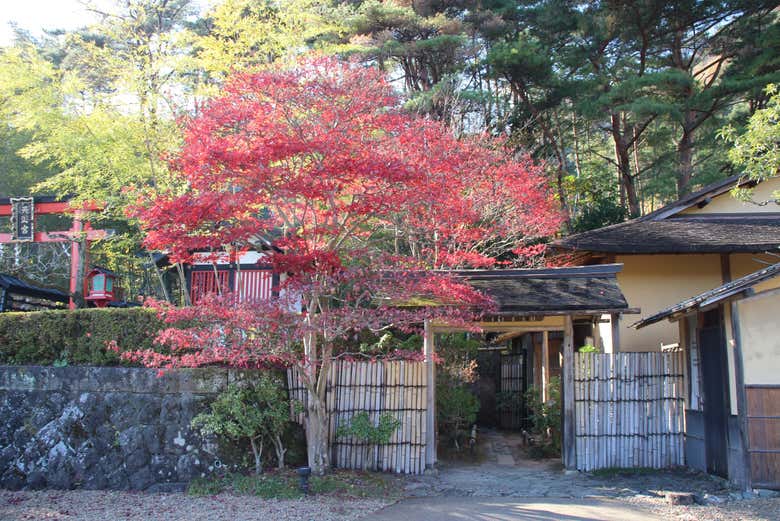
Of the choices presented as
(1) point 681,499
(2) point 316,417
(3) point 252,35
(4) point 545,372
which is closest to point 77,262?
(3) point 252,35

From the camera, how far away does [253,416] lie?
10.0 m

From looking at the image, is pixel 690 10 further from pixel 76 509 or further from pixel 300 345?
pixel 76 509

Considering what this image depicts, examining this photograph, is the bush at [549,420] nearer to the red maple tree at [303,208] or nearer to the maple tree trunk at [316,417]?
the red maple tree at [303,208]

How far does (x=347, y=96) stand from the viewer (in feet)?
31.7

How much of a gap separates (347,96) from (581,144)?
23.8m

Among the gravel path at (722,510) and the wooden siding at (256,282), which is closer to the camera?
the gravel path at (722,510)

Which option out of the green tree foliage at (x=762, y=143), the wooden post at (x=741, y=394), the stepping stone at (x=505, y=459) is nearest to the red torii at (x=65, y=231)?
the stepping stone at (x=505, y=459)

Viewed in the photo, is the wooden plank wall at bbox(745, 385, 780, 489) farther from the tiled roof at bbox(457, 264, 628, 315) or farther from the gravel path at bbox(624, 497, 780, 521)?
the tiled roof at bbox(457, 264, 628, 315)

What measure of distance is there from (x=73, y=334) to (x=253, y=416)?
416cm

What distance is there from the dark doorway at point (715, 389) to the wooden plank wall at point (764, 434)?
398mm

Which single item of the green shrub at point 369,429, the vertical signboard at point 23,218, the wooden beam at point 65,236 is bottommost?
the green shrub at point 369,429

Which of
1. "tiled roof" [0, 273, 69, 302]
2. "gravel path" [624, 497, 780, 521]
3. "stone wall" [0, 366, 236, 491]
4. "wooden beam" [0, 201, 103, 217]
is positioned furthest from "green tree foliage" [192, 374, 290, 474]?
"tiled roof" [0, 273, 69, 302]

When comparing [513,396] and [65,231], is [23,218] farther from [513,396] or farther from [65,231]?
[513,396]

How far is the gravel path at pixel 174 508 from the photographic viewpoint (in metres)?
8.30
